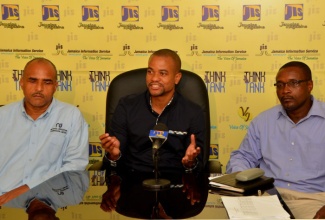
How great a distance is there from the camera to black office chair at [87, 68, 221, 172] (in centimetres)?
284

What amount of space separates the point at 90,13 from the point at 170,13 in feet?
2.27

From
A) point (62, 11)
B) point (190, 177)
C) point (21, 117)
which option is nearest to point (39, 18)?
point (62, 11)

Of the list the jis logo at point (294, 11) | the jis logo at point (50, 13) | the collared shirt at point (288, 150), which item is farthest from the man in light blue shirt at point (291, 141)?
the jis logo at point (50, 13)

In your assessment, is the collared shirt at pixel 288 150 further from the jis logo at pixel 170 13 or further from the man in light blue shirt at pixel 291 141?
the jis logo at pixel 170 13

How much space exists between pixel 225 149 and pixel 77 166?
1.53m

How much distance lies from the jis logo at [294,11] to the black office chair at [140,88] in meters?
1.17

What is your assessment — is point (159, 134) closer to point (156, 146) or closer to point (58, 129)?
point (156, 146)

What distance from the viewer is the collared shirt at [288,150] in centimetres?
258

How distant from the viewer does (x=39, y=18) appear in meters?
3.62

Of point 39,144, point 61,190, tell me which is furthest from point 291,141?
point 39,144

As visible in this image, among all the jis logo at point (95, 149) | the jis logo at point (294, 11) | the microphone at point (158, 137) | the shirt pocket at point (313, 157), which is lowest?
the jis logo at point (95, 149)

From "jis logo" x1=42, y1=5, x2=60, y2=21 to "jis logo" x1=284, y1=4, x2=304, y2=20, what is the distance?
1961 mm

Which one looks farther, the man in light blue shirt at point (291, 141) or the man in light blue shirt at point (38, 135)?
the man in light blue shirt at point (38, 135)

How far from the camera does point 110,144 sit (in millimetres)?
2303
